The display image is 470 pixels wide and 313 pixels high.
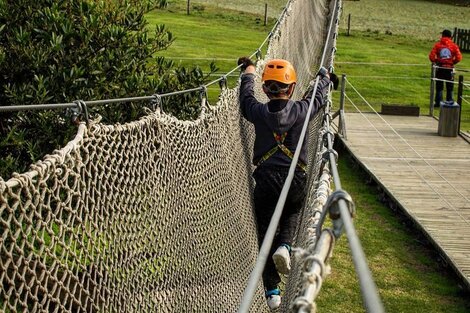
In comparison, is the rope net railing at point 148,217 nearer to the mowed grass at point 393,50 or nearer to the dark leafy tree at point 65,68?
the dark leafy tree at point 65,68

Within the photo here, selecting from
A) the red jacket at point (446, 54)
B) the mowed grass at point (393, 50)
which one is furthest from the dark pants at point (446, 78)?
the mowed grass at point (393, 50)

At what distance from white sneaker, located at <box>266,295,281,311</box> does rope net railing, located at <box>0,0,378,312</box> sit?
75 mm

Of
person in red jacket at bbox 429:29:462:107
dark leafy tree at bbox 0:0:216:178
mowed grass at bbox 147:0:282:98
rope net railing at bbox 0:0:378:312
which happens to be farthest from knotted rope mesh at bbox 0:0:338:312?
mowed grass at bbox 147:0:282:98

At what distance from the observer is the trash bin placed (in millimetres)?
13938

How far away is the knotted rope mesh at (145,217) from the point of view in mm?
2984

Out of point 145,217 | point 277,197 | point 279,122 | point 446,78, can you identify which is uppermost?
point 279,122

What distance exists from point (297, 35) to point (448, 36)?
5.71 meters

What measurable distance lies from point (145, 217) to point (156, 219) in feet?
0.37

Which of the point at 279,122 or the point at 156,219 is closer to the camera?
the point at 156,219

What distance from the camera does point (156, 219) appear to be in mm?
4180

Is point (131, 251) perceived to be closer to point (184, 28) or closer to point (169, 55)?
point (169, 55)

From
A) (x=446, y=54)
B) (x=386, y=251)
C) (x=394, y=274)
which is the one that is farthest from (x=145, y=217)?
(x=446, y=54)

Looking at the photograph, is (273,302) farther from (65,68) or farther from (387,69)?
(387,69)

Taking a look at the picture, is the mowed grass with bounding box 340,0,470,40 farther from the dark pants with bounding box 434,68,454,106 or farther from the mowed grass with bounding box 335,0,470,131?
the dark pants with bounding box 434,68,454,106
